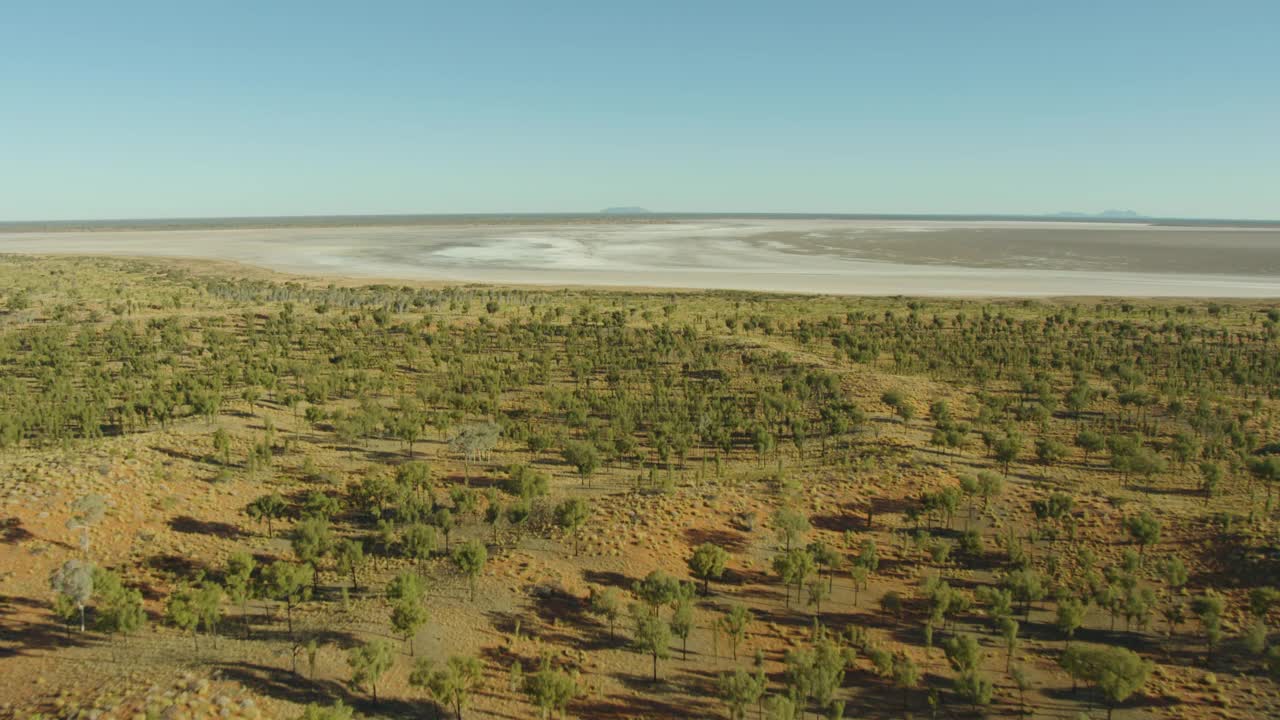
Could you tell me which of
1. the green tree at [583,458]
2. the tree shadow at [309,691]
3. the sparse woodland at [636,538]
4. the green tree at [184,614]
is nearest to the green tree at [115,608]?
the sparse woodland at [636,538]

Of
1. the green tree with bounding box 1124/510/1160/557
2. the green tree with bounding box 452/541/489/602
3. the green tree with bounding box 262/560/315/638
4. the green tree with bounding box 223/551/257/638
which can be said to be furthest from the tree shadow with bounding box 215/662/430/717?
the green tree with bounding box 1124/510/1160/557

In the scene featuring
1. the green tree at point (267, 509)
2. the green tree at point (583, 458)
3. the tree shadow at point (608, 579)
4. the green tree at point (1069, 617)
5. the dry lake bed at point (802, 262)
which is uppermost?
the dry lake bed at point (802, 262)

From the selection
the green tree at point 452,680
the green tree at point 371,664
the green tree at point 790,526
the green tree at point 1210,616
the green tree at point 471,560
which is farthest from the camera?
the green tree at point 790,526

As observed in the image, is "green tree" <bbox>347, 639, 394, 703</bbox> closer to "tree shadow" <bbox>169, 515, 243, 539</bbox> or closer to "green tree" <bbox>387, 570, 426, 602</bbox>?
"green tree" <bbox>387, 570, 426, 602</bbox>

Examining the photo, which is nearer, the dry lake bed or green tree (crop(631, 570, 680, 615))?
green tree (crop(631, 570, 680, 615))

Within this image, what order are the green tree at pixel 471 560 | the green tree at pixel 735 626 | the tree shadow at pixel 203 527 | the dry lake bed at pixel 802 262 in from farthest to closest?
the dry lake bed at pixel 802 262, the tree shadow at pixel 203 527, the green tree at pixel 471 560, the green tree at pixel 735 626

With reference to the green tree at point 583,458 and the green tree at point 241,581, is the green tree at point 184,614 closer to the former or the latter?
the green tree at point 241,581

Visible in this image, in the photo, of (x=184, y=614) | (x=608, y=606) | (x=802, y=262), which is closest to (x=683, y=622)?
(x=608, y=606)

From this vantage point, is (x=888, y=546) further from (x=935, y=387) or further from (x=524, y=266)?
(x=524, y=266)

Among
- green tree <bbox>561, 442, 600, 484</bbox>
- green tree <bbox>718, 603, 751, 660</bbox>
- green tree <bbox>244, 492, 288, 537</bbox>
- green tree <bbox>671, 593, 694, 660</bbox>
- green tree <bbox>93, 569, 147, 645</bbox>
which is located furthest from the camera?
green tree <bbox>561, 442, 600, 484</bbox>

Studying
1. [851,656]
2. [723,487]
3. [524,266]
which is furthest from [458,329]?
[524,266]

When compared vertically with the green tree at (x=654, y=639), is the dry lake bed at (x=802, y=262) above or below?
above
